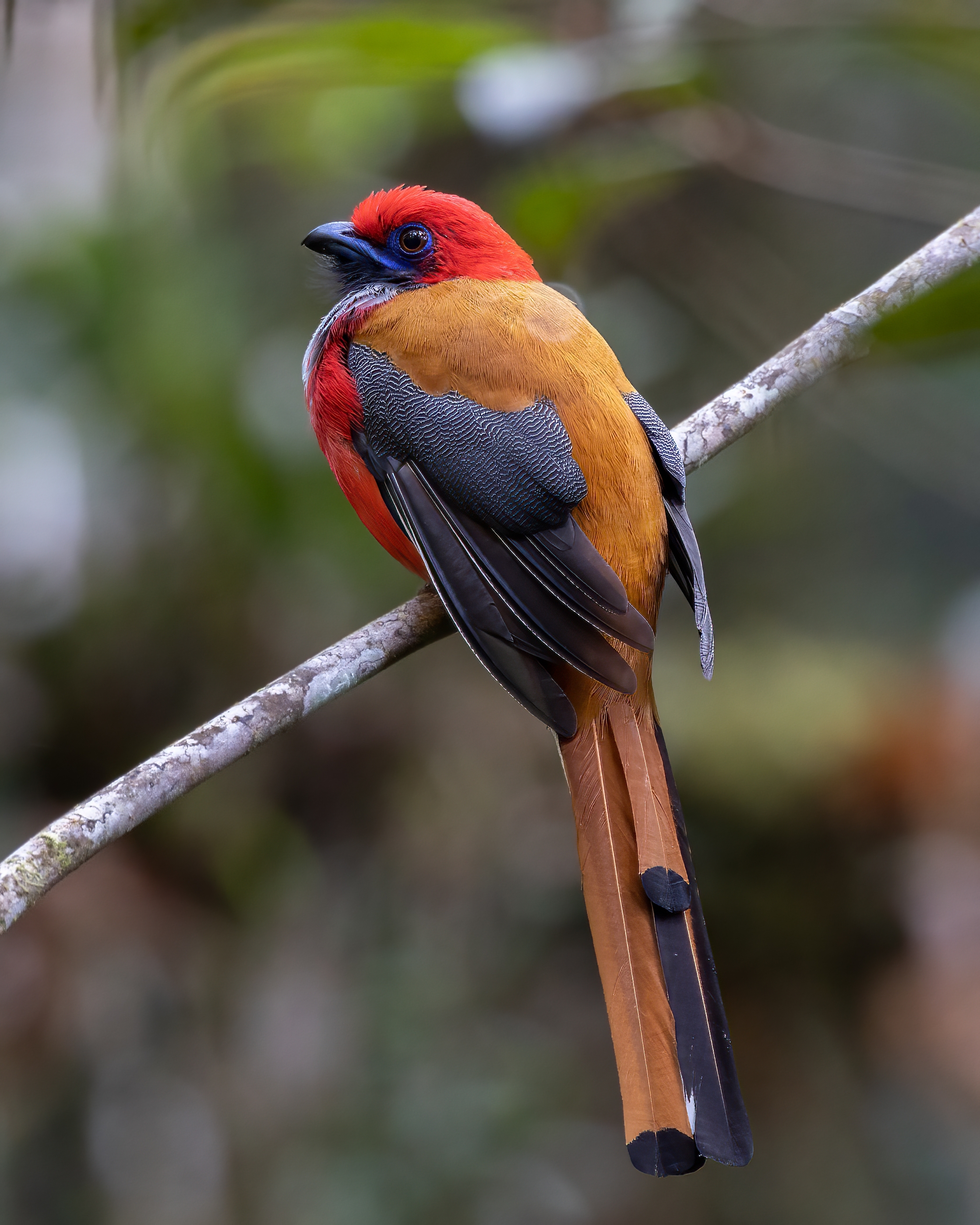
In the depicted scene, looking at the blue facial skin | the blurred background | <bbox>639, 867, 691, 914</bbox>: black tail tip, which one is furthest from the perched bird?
the blurred background

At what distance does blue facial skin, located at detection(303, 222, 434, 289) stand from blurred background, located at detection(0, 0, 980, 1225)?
0.33 ft

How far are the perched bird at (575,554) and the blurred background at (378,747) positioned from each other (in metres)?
0.54

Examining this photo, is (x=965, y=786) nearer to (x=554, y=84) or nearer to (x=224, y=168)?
(x=554, y=84)

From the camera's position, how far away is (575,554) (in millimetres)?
2480

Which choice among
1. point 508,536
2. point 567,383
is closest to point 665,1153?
point 508,536

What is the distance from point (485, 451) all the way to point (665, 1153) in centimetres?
139

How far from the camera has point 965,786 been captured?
3.74 meters

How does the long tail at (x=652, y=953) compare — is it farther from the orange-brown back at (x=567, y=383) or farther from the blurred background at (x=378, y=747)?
the blurred background at (x=378, y=747)

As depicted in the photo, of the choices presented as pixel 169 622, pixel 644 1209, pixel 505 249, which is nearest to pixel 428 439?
pixel 505 249

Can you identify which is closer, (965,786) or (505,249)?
(505,249)

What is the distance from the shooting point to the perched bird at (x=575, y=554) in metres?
2.18

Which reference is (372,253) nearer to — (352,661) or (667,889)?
(352,661)

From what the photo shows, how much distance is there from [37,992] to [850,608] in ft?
9.71

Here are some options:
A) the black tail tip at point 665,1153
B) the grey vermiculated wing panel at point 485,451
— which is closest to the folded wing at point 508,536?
the grey vermiculated wing panel at point 485,451
